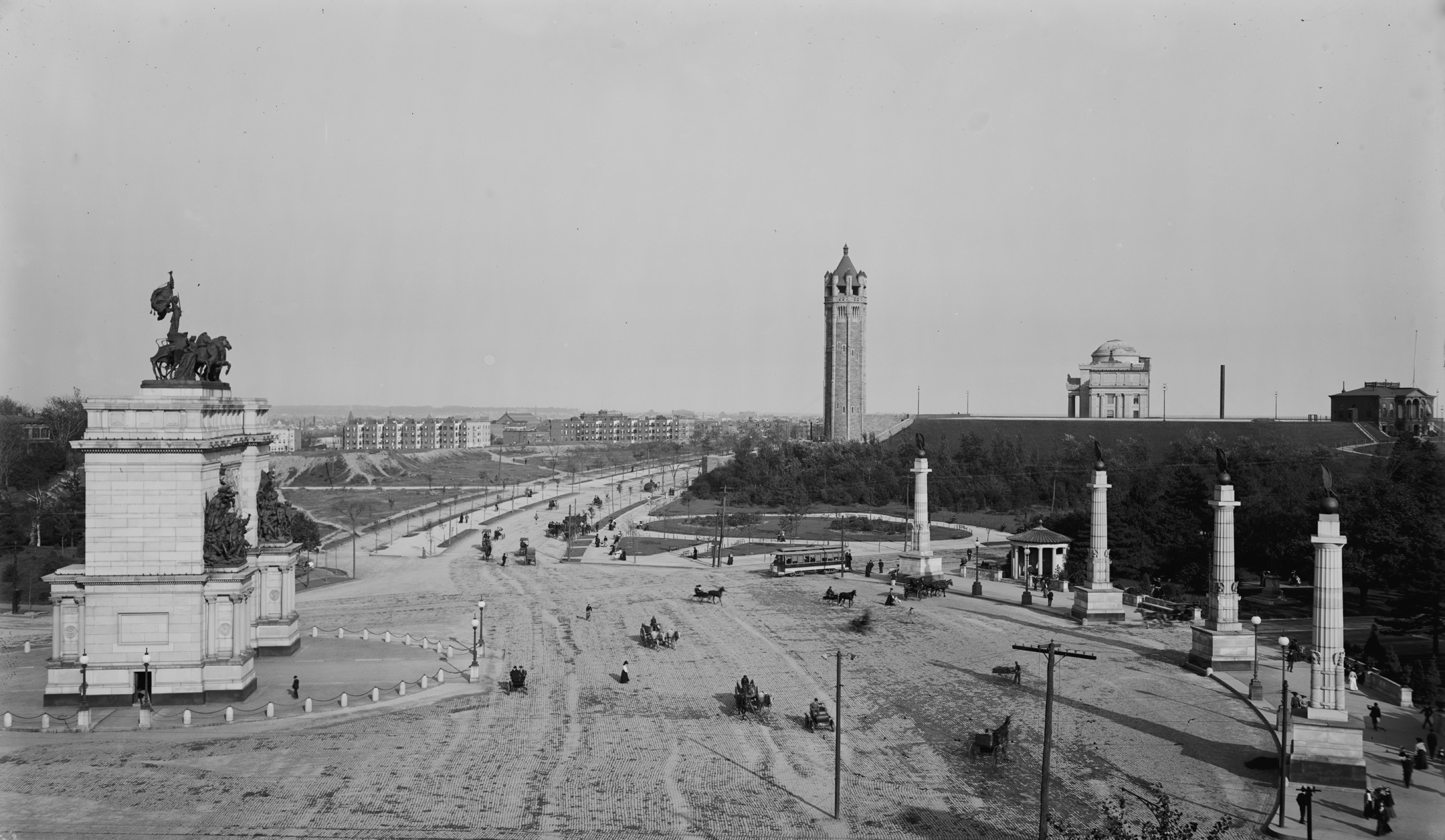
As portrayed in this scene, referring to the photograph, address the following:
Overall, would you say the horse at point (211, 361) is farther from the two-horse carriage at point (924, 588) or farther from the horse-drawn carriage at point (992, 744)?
the two-horse carriage at point (924, 588)

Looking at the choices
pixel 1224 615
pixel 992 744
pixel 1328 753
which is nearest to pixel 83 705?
pixel 992 744

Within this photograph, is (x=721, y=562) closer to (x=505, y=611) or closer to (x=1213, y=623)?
(x=505, y=611)

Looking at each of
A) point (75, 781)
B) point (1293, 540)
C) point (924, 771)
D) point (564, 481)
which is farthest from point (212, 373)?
point (564, 481)

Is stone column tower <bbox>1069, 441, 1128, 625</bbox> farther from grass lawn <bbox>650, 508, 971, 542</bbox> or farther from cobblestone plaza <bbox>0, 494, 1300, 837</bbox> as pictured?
grass lawn <bbox>650, 508, 971, 542</bbox>

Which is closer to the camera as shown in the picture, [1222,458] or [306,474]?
[1222,458]

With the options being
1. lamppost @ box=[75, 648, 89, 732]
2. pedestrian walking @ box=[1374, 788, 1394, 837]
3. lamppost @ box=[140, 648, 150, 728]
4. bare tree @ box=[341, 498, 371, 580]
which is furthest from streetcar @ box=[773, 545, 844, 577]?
bare tree @ box=[341, 498, 371, 580]
